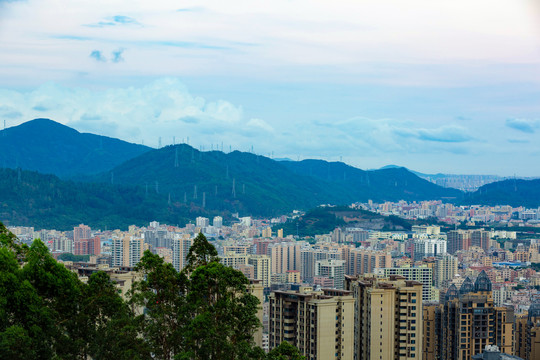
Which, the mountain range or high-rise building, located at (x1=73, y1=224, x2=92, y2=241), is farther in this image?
the mountain range

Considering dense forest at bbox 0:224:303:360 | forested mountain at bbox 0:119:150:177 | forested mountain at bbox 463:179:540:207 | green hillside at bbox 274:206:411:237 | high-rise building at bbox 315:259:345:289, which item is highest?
forested mountain at bbox 0:119:150:177

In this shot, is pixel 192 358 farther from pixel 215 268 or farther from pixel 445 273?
pixel 445 273

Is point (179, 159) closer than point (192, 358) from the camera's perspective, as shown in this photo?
No

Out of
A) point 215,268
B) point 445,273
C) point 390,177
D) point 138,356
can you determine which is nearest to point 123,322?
point 138,356

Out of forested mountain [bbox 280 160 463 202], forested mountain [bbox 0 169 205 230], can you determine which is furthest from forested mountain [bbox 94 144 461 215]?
forested mountain [bbox 0 169 205 230]

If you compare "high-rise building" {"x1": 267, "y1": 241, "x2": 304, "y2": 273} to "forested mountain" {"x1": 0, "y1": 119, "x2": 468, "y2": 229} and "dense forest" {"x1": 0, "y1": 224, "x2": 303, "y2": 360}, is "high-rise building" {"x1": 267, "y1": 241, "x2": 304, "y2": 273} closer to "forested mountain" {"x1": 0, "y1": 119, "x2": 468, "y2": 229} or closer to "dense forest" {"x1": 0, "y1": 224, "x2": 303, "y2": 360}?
"forested mountain" {"x1": 0, "y1": 119, "x2": 468, "y2": 229}

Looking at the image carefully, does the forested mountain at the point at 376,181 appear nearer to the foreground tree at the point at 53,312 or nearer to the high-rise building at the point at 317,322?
the high-rise building at the point at 317,322

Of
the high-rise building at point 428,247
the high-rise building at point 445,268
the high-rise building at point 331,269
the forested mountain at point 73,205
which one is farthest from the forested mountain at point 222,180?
the high-rise building at point 445,268
